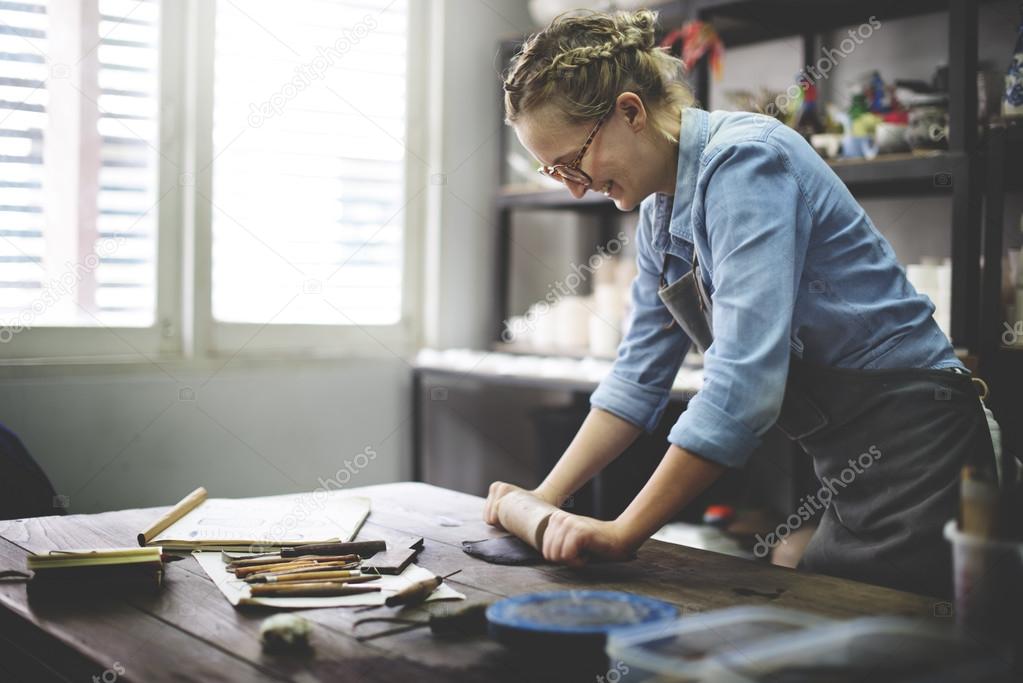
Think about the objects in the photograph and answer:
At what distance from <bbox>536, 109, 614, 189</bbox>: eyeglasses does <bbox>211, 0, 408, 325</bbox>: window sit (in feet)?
6.78

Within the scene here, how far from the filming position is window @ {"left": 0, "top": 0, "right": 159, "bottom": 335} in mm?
2896

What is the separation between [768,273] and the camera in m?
1.25

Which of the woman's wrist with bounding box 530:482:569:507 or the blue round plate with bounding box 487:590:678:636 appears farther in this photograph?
the woman's wrist with bounding box 530:482:569:507

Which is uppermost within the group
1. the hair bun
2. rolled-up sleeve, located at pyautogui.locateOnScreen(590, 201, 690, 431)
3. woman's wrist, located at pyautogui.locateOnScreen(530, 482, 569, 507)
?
the hair bun

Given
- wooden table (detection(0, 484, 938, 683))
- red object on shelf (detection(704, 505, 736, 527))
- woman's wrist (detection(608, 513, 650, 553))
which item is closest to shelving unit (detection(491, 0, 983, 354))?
red object on shelf (detection(704, 505, 736, 527))

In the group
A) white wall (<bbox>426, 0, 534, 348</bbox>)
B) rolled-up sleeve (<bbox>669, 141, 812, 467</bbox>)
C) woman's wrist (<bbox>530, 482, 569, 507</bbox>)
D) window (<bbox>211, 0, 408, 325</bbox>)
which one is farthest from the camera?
white wall (<bbox>426, 0, 534, 348</bbox>)

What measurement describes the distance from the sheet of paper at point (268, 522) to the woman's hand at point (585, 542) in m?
0.34

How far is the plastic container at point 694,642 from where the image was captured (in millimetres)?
762

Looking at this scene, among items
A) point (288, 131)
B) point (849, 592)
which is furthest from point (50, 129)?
point (849, 592)

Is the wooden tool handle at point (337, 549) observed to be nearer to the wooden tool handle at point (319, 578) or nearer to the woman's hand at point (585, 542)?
the wooden tool handle at point (319, 578)

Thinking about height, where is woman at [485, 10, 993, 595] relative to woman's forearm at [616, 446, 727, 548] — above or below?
above

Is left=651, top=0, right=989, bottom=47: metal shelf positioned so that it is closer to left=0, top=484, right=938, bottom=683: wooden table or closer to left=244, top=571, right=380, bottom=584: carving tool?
left=0, top=484, right=938, bottom=683: wooden table

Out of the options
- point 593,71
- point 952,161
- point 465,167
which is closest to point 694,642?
point 593,71

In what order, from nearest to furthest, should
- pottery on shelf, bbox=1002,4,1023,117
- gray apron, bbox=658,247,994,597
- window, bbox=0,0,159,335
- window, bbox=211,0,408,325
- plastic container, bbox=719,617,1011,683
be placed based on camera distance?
plastic container, bbox=719,617,1011,683, gray apron, bbox=658,247,994,597, pottery on shelf, bbox=1002,4,1023,117, window, bbox=0,0,159,335, window, bbox=211,0,408,325
